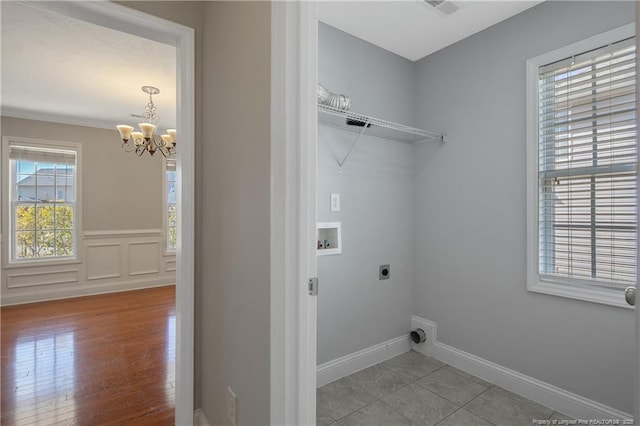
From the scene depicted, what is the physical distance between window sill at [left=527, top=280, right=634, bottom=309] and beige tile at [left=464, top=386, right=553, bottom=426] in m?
0.72

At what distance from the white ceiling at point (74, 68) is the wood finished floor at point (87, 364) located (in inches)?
94.3

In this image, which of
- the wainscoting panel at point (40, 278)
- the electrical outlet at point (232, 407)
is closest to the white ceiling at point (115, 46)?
the electrical outlet at point (232, 407)

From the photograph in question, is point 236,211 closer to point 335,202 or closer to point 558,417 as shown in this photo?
point 335,202

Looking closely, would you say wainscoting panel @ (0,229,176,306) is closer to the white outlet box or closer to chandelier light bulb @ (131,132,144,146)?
chandelier light bulb @ (131,132,144,146)

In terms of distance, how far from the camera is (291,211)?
1.04 m

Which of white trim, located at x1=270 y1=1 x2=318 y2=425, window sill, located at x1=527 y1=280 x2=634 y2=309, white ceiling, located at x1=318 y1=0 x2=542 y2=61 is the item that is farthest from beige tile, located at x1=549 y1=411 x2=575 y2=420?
white ceiling, located at x1=318 y1=0 x2=542 y2=61

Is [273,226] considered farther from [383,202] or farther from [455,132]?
[455,132]

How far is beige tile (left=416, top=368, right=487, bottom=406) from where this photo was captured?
82.9 inches

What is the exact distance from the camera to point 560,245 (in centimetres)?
204

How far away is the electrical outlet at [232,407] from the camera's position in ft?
4.32

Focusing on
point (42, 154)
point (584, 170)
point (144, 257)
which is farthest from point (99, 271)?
point (584, 170)

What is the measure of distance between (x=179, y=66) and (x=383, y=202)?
68.4 inches

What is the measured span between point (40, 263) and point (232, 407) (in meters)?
4.68

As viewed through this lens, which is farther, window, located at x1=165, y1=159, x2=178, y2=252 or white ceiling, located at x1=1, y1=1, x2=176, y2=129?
window, located at x1=165, y1=159, x2=178, y2=252
